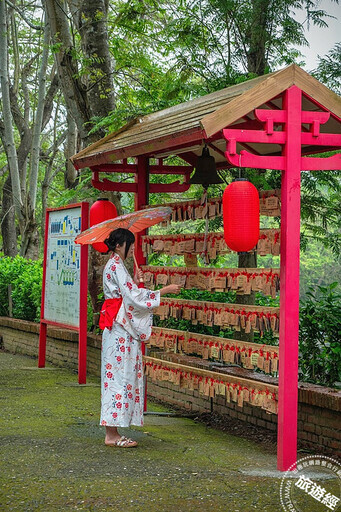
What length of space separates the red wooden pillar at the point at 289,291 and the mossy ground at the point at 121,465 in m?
0.35

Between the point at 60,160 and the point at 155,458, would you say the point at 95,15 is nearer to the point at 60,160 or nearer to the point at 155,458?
the point at 155,458

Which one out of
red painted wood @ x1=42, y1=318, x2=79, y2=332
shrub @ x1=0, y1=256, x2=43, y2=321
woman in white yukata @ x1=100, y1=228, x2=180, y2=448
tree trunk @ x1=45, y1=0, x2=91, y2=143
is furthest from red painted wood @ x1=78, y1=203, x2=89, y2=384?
shrub @ x1=0, y1=256, x2=43, y2=321

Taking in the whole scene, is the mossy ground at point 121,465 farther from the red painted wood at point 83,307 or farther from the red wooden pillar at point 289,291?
the red painted wood at point 83,307

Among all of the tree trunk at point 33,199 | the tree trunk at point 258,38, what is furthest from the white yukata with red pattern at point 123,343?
the tree trunk at point 33,199

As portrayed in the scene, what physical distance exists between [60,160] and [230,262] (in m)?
10.1

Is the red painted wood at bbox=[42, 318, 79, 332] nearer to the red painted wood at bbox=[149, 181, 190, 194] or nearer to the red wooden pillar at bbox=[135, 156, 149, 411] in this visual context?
the red wooden pillar at bbox=[135, 156, 149, 411]

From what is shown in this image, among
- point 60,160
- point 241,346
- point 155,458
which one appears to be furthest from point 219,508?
point 60,160

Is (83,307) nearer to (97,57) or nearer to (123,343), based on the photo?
(123,343)

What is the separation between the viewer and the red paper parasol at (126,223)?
23.1ft

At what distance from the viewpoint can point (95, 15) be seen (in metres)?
12.0

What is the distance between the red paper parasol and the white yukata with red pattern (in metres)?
0.57

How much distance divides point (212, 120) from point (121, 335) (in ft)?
7.06

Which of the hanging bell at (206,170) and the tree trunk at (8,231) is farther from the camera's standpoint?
the tree trunk at (8,231)

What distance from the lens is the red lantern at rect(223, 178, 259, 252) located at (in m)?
5.62
